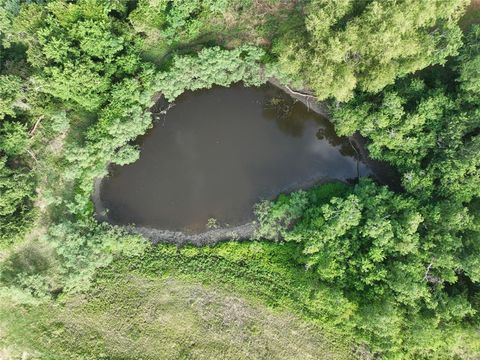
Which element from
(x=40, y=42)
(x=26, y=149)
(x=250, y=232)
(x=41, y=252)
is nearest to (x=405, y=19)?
(x=250, y=232)

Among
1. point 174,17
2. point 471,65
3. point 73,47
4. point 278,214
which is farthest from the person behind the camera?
point 278,214

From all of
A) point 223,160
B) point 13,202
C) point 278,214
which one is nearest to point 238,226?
point 278,214

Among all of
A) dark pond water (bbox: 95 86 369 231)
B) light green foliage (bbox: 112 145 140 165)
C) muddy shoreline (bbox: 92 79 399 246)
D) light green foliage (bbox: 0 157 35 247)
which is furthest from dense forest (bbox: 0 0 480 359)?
dark pond water (bbox: 95 86 369 231)

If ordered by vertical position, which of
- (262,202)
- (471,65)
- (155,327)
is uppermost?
(471,65)

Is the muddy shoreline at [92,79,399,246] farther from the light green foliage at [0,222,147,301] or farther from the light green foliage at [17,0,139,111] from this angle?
the light green foliage at [17,0,139,111]

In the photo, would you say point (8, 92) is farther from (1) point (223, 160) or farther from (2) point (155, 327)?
(2) point (155, 327)
